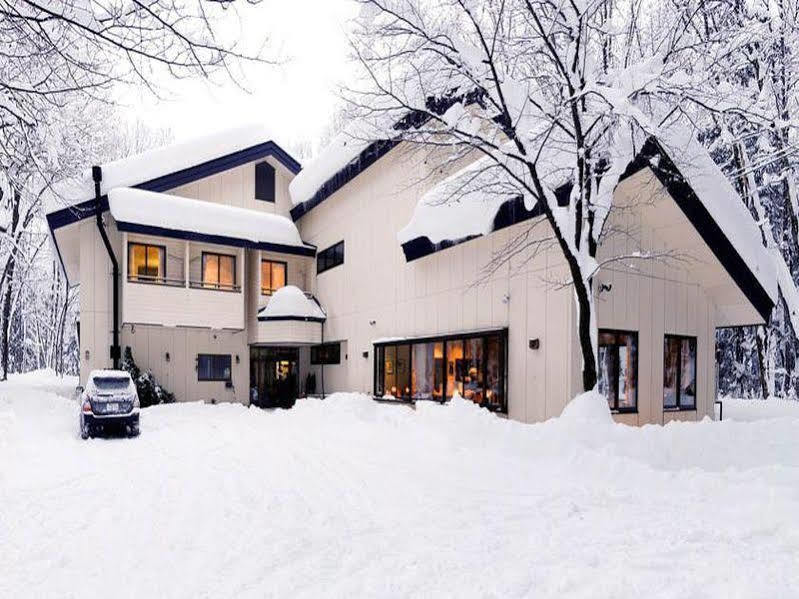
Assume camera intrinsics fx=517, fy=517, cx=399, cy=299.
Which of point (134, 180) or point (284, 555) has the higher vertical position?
point (134, 180)

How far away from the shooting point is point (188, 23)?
4.86m

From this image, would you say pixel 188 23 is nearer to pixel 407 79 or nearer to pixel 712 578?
pixel 407 79

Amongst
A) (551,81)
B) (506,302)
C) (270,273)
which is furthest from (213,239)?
(551,81)

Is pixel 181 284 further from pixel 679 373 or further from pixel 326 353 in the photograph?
pixel 679 373

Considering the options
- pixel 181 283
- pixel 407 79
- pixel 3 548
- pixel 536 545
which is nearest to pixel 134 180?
pixel 181 283

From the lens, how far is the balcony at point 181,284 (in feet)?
53.6

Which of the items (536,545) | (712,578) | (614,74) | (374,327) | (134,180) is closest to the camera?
(712,578)

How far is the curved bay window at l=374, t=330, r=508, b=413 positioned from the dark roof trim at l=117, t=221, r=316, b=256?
18.9ft

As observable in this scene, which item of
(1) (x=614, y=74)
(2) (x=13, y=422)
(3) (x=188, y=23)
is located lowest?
(2) (x=13, y=422)

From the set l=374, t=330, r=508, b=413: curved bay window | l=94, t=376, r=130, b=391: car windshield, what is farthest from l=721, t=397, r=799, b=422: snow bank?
l=94, t=376, r=130, b=391: car windshield

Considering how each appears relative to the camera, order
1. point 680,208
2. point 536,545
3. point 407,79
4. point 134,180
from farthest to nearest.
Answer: point 134,180
point 680,208
point 407,79
point 536,545

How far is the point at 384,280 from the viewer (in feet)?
51.5

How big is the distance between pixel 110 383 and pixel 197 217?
295 inches

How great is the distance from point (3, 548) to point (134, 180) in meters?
15.2
